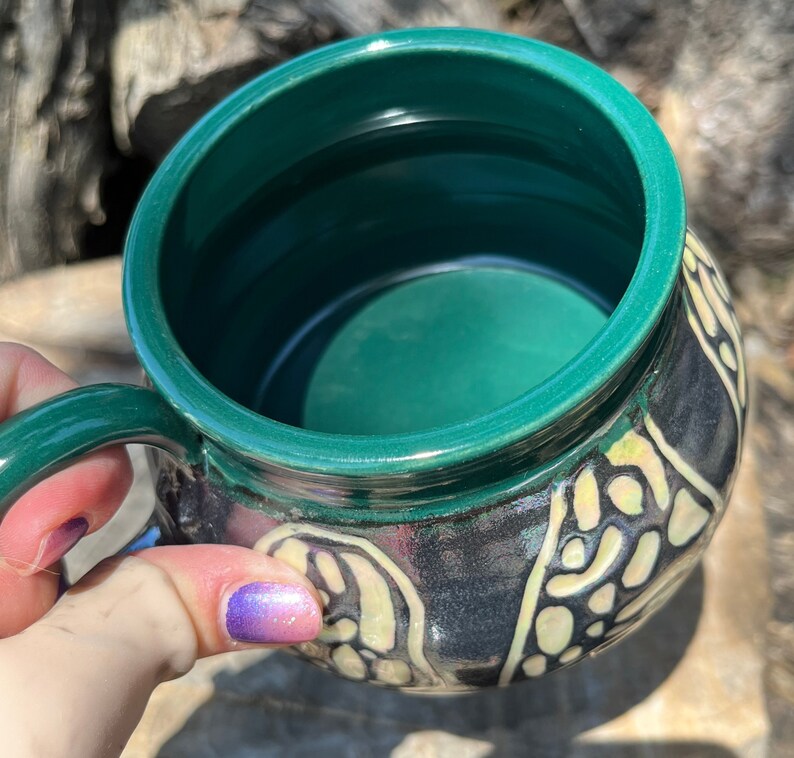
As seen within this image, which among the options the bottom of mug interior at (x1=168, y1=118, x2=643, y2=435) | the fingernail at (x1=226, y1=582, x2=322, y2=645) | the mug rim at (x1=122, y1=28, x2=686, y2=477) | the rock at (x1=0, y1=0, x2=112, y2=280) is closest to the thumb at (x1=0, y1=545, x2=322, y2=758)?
the fingernail at (x1=226, y1=582, x2=322, y2=645)

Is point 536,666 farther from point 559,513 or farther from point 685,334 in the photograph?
point 685,334

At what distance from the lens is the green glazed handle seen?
0.52 metres

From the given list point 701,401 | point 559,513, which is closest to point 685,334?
point 701,401

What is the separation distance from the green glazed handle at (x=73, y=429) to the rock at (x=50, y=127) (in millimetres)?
820

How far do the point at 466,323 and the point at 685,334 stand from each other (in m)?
0.37

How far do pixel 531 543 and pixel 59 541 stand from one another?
310 mm

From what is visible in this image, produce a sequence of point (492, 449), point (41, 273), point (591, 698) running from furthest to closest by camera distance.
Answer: point (41, 273) < point (591, 698) < point (492, 449)

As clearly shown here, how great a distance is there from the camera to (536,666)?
640 millimetres

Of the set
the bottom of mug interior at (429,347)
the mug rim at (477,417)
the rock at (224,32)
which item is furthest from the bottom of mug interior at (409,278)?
the rock at (224,32)

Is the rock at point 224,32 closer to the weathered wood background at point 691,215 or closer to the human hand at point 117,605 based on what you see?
the weathered wood background at point 691,215

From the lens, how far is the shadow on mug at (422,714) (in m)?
0.89

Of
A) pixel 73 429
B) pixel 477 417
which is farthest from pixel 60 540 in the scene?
pixel 477 417

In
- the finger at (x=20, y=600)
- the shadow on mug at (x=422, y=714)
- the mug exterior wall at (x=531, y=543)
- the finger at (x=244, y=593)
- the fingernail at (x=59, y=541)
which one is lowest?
the shadow on mug at (x=422, y=714)

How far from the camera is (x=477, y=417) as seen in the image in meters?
0.52
